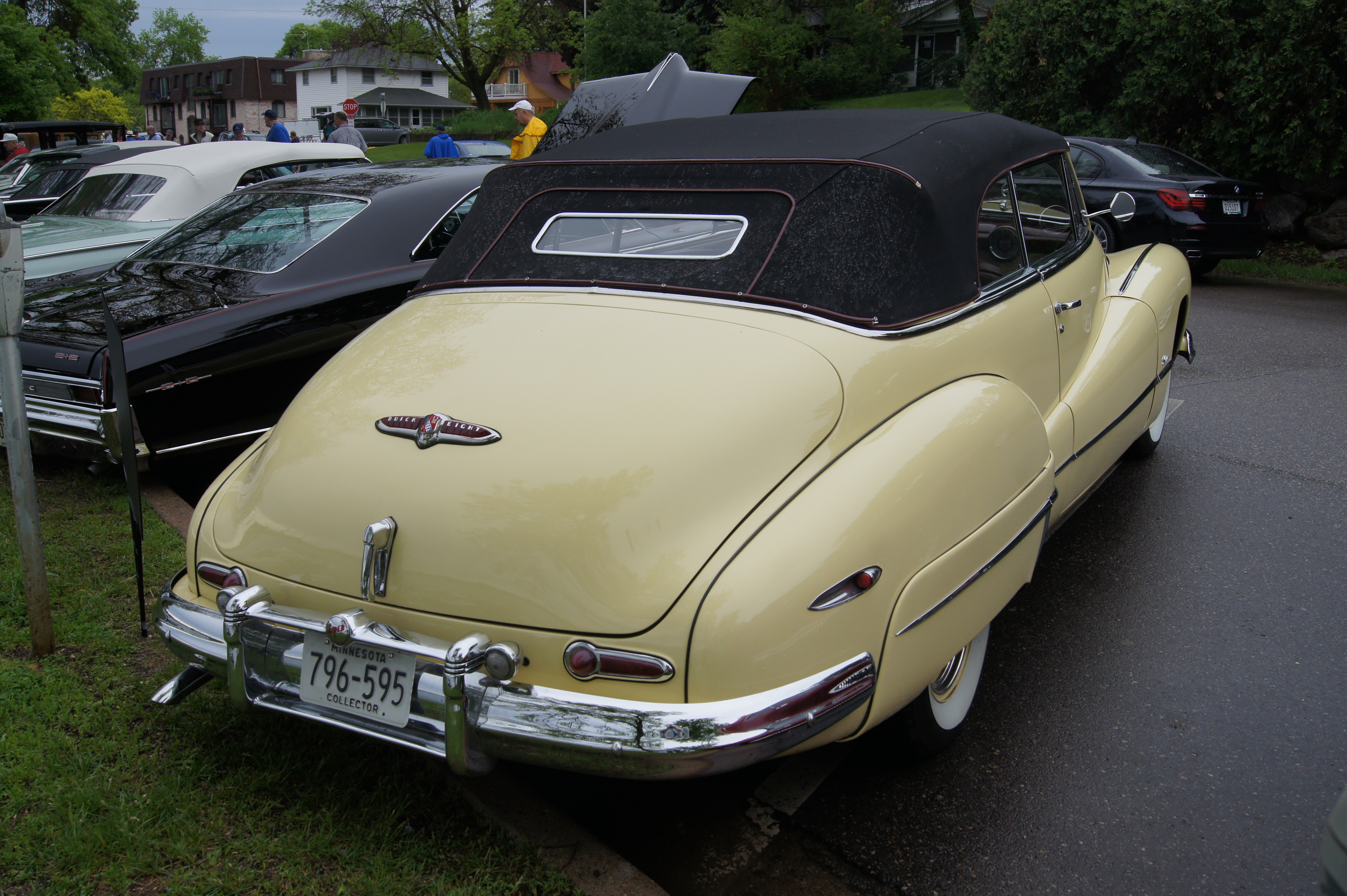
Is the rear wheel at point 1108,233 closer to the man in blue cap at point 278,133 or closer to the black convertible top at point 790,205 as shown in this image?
the black convertible top at point 790,205

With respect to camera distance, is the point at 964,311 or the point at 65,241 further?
the point at 65,241

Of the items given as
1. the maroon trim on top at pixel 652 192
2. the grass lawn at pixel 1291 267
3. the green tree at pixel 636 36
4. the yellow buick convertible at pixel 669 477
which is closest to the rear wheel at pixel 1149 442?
the yellow buick convertible at pixel 669 477

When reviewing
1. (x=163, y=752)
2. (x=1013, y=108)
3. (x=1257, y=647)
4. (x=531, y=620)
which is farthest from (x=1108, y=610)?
(x=1013, y=108)

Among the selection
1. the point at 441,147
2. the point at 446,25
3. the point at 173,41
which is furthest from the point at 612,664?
the point at 173,41

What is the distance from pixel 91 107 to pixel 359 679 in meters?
55.7

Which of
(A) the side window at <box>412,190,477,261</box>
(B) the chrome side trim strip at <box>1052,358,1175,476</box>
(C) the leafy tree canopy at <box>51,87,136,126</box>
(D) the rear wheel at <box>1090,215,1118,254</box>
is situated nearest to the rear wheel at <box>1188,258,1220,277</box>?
(D) the rear wheel at <box>1090,215,1118,254</box>

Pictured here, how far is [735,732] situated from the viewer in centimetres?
185

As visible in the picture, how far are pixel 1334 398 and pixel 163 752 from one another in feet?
21.5

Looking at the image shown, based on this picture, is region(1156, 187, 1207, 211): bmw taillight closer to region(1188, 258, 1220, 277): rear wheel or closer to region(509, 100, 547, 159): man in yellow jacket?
region(1188, 258, 1220, 277): rear wheel

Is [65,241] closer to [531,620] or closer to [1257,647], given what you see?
[531,620]

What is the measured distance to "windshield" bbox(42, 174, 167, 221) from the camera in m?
7.17

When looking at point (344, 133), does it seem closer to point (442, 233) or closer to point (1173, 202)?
point (442, 233)

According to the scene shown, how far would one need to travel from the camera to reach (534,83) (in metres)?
61.2

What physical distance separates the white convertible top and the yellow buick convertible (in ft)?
16.4
